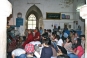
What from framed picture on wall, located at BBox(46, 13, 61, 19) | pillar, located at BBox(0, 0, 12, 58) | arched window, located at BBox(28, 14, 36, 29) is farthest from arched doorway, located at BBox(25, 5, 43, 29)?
pillar, located at BBox(0, 0, 12, 58)

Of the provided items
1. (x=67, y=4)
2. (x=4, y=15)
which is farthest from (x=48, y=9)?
(x=4, y=15)

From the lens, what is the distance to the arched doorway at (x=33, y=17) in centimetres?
1546

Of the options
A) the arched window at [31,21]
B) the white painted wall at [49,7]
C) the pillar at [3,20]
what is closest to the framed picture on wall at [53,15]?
the white painted wall at [49,7]

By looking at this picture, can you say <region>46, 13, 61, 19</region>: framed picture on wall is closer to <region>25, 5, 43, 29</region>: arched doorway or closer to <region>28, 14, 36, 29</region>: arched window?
<region>25, 5, 43, 29</region>: arched doorway

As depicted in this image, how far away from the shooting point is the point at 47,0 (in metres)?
15.3

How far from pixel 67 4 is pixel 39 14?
253cm

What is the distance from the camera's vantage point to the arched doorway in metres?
15.5

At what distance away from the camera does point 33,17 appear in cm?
1633

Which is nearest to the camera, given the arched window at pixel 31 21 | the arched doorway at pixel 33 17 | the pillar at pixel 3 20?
the pillar at pixel 3 20

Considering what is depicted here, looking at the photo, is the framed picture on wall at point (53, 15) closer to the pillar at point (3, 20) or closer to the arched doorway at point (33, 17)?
the arched doorway at point (33, 17)

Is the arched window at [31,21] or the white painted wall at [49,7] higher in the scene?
the white painted wall at [49,7]

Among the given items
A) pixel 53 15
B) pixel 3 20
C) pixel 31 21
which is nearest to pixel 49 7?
pixel 53 15

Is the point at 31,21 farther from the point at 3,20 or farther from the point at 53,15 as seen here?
the point at 3,20

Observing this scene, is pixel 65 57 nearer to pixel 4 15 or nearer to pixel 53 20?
pixel 4 15
